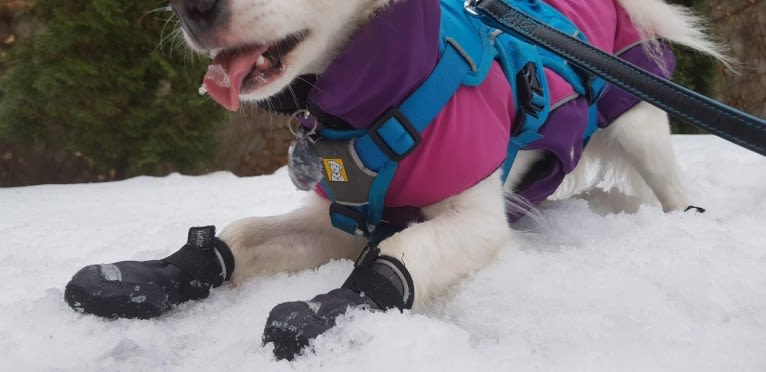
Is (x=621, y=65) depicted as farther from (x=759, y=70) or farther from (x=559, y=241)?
(x=759, y=70)

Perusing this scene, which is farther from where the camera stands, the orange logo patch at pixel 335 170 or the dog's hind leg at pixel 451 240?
the orange logo patch at pixel 335 170

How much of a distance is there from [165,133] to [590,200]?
319cm

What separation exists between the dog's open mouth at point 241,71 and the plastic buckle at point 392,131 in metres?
0.23

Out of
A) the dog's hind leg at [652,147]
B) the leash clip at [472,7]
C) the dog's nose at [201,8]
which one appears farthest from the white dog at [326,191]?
the dog's hind leg at [652,147]

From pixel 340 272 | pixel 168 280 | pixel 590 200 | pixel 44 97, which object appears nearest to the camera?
pixel 168 280

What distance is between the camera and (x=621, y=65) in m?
1.15

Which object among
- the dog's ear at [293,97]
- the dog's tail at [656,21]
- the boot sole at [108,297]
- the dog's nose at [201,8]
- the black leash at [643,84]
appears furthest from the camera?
the dog's tail at [656,21]

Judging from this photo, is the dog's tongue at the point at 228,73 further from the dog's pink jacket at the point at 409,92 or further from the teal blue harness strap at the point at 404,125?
the teal blue harness strap at the point at 404,125

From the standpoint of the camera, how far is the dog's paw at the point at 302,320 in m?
1.04

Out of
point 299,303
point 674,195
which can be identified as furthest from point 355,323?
point 674,195

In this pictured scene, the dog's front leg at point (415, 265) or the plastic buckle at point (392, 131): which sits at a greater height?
the plastic buckle at point (392, 131)

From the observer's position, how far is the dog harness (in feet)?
4.37

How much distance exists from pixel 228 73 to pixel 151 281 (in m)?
0.46

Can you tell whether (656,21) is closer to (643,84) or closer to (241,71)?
(643,84)
